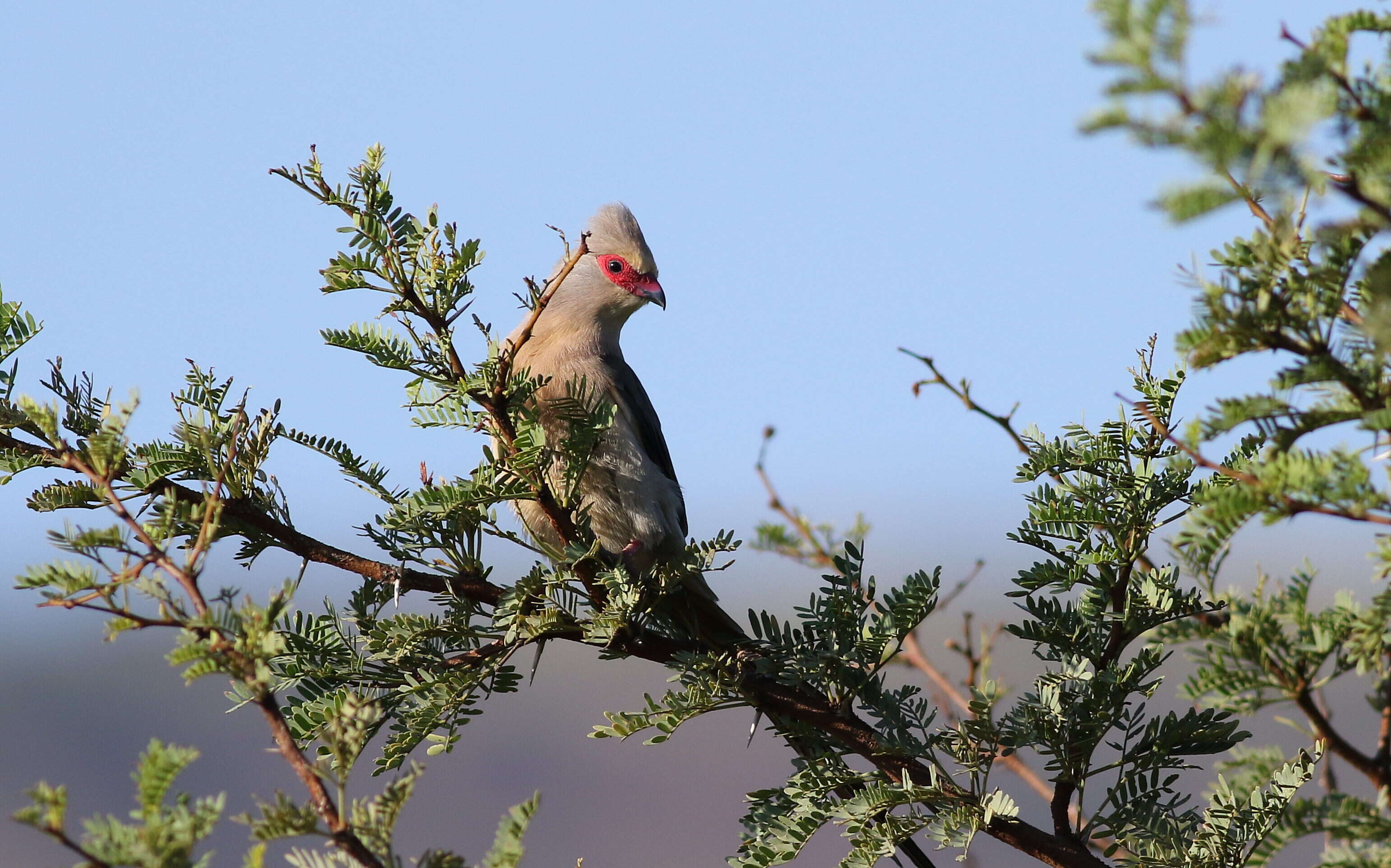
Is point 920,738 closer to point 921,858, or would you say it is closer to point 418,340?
point 921,858

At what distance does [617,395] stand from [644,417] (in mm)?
244

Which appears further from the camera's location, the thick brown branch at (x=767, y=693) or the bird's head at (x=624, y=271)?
the bird's head at (x=624, y=271)

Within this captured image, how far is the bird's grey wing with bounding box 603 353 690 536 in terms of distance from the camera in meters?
5.13

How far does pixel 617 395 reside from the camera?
5.04 metres

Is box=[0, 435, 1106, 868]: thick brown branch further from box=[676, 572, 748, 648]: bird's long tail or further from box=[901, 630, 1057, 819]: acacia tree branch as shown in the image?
box=[676, 572, 748, 648]: bird's long tail

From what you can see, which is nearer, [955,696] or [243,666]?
[243,666]

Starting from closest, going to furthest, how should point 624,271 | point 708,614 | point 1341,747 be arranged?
point 1341,747, point 708,614, point 624,271

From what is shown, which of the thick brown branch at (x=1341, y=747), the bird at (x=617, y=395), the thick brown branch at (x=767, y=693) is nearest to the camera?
the thick brown branch at (x=1341, y=747)

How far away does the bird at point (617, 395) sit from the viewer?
4.49 m

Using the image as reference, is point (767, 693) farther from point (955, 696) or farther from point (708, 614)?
point (708, 614)

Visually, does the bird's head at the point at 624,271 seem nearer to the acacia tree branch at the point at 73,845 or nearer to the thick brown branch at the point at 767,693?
the thick brown branch at the point at 767,693

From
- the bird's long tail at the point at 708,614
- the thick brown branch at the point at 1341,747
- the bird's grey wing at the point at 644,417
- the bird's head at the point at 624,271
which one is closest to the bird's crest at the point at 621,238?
the bird's head at the point at 624,271

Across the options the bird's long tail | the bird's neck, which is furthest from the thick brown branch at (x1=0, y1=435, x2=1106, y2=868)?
the bird's neck

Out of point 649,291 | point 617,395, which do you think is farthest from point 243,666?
point 649,291
